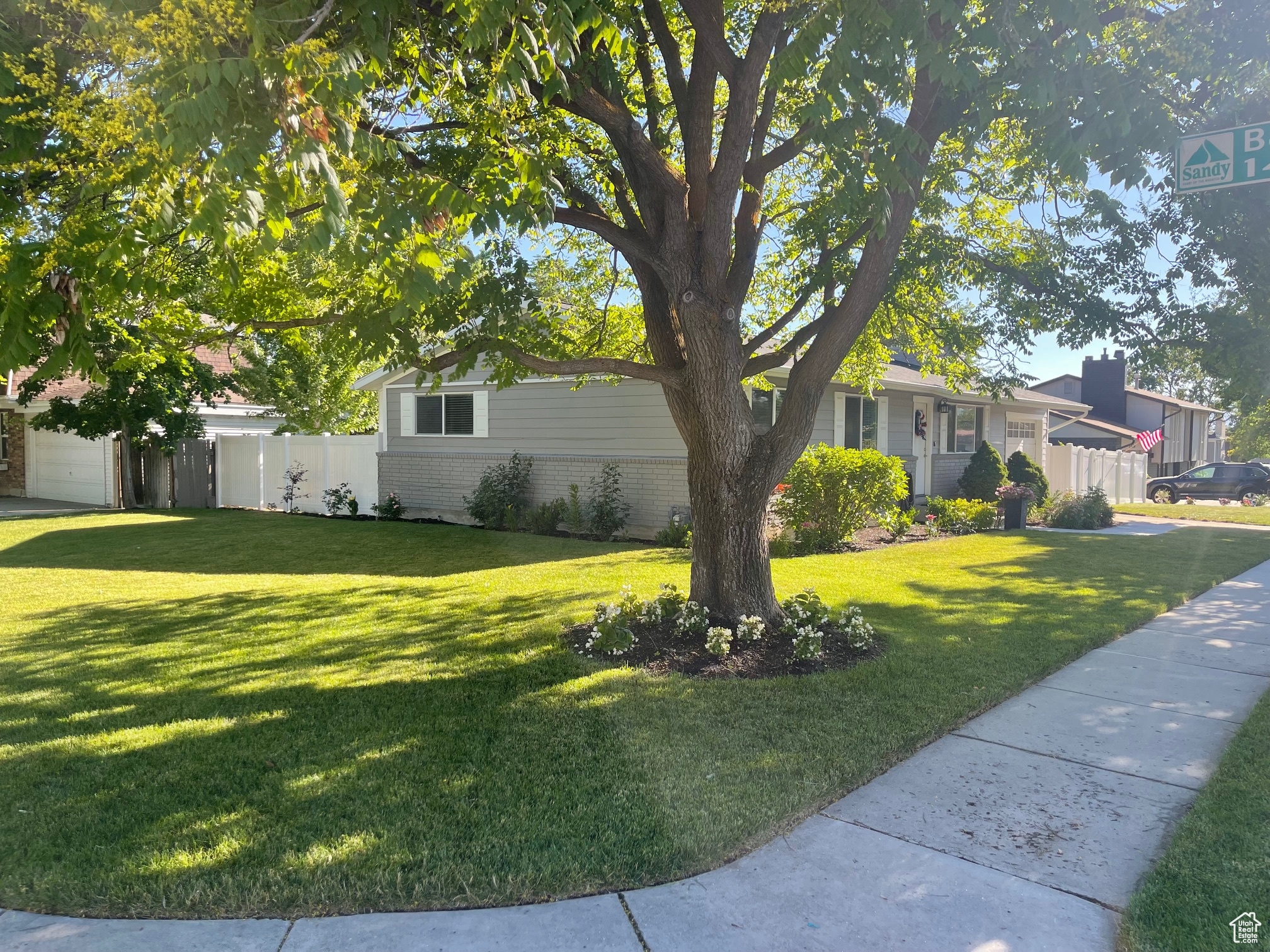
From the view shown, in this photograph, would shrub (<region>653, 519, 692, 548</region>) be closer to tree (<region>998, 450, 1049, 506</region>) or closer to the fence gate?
tree (<region>998, 450, 1049, 506</region>)

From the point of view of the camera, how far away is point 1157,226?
7.40m

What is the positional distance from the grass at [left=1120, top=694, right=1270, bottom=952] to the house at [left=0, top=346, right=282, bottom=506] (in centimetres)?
2174

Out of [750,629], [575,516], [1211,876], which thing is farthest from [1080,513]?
[1211,876]

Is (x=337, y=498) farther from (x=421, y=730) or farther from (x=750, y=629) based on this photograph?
(x=421, y=730)

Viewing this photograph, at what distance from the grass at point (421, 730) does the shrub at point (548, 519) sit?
4731 mm

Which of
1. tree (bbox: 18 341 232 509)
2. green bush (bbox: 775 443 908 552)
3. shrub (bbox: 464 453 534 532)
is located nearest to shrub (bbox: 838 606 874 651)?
green bush (bbox: 775 443 908 552)

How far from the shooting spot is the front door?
62.3 feet

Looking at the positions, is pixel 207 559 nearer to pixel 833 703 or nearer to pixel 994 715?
pixel 833 703

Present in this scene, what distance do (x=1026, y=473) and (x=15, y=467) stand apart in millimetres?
26591

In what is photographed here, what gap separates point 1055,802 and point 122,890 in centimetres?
404

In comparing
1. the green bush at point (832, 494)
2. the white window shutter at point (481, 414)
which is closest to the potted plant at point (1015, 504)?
the green bush at point (832, 494)

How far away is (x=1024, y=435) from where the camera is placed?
24781 millimetres

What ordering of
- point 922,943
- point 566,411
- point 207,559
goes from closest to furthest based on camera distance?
point 922,943, point 207,559, point 566,411

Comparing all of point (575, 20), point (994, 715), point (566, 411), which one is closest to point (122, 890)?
point (994, 715)
